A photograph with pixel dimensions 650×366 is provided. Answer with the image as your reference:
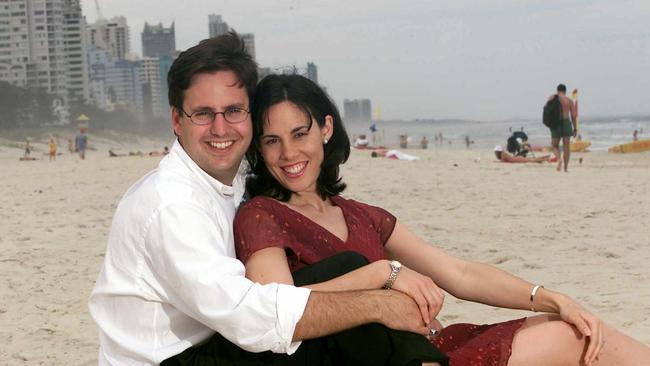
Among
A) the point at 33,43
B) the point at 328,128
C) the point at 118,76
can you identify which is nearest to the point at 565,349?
the point at 328,128

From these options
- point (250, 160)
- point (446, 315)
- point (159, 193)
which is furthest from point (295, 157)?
point (446, 315)

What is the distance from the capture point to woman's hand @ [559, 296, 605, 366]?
2443 mm

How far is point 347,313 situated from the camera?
2.22 metres

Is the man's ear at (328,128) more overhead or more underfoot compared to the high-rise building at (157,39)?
more underfoot

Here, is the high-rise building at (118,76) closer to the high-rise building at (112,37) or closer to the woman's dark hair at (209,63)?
the high-rise building at (112,37)

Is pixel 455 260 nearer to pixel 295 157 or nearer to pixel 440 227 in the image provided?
pixel 295 157

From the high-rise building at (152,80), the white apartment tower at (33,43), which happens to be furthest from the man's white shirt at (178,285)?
the high-rise building at (152,80)

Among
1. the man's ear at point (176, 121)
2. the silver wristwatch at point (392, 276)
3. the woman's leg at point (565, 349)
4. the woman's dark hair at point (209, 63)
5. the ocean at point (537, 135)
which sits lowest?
the ocean at point (537, 135)

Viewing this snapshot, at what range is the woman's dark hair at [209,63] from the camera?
8.13 ft

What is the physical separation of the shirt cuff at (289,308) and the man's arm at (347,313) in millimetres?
17

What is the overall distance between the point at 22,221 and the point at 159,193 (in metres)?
7.82

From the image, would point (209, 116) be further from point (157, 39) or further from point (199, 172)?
point (157, 39)

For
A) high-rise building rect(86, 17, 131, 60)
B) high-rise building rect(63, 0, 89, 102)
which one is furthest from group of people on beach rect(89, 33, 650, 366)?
high-rise building rect(86, 17, 131, 60)

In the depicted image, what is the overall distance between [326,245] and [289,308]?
0.49 metres
